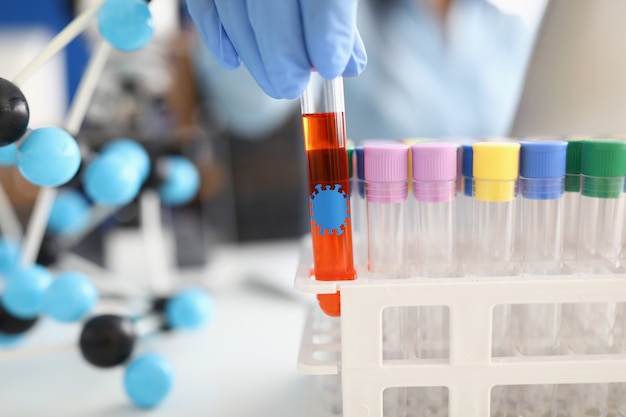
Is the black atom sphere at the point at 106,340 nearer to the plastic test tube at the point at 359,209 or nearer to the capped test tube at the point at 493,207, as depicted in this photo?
the plastic test tube at the point at 359,209

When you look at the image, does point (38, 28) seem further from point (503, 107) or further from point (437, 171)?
point (437, 171)

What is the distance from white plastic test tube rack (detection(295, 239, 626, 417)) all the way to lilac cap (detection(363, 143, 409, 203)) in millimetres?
86

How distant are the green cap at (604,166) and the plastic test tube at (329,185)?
0.22 meters

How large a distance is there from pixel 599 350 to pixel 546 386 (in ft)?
0.21

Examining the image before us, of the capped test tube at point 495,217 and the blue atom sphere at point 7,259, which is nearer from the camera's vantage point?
the capped test tube at point 495,217

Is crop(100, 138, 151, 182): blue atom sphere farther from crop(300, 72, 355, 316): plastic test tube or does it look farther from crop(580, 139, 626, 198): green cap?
crop(580, 139, 626, 198): green cap

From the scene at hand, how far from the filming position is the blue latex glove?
1.38 ft

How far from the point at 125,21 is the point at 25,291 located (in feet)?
1.23

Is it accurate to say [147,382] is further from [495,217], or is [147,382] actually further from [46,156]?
[495,217]

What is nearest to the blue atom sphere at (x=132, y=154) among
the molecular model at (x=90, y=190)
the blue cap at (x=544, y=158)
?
the molecular model at (x=90, y=190)

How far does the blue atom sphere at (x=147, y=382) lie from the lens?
0.64 m

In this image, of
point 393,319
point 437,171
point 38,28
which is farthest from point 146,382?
point 38,28

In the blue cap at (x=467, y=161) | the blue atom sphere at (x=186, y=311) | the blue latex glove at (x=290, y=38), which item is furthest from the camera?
the blue atom sphere at (x=186, y=311)

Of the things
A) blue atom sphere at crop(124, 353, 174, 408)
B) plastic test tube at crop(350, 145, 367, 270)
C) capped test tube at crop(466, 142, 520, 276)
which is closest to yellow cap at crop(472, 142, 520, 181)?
capped test tube at crop(466, 142, 520, 276)
